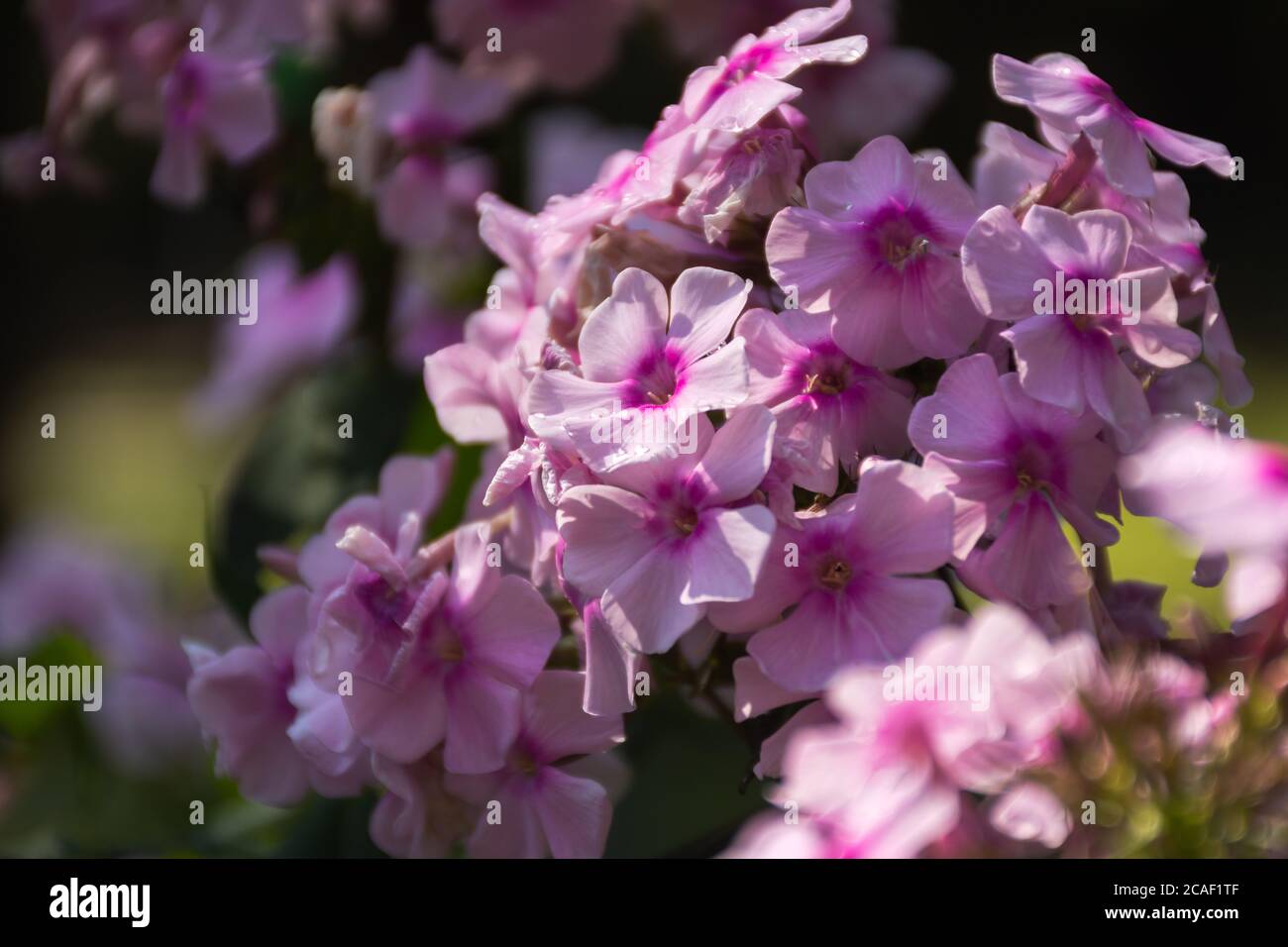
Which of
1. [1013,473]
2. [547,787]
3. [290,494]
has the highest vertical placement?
[1013,473]

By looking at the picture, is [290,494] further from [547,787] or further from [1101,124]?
[1101,124]

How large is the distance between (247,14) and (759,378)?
0.42 meters

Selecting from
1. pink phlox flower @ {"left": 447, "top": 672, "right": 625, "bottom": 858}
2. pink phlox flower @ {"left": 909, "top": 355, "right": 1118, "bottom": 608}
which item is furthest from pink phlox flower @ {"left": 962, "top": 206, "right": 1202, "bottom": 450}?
pink phlox flower @ {"left": 447, "top": 672, "right": 625, "bottom": 858}

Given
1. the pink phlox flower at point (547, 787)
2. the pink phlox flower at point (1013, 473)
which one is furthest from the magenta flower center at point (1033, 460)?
the pink phlox flower at point (547, 787)

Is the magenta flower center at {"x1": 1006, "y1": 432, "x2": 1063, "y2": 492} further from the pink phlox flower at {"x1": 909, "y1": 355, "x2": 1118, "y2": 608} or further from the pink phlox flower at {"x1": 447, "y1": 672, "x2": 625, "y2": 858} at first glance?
the pink phlox flower at {"x1": 447, "y1": 672, "x2": 625, "y2": 858}

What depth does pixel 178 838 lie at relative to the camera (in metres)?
0.60

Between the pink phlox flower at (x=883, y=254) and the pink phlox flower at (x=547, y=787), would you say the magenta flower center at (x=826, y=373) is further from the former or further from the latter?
the pink phlox flower at (x=547, y=787)

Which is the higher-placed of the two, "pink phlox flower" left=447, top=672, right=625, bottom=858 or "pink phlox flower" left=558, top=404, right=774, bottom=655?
"pink phlox flower" left=558, top=404, right=774, bottom=655

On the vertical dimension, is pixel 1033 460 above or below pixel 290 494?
above

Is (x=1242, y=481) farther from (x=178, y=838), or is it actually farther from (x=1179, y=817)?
(x=178, y=838)

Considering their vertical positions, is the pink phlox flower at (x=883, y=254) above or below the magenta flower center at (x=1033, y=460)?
above

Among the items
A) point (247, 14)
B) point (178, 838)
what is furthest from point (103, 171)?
point (178, 838)

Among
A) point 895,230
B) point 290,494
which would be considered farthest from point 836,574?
point 290,494

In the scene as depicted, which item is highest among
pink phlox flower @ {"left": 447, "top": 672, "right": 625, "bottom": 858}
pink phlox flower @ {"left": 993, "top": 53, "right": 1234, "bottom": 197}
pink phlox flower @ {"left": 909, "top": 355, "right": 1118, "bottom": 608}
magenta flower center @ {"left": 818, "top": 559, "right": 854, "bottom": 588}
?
pink phlox flower @ {"left": 993, "top": 53, "right": 1234, "bottom": 197}
